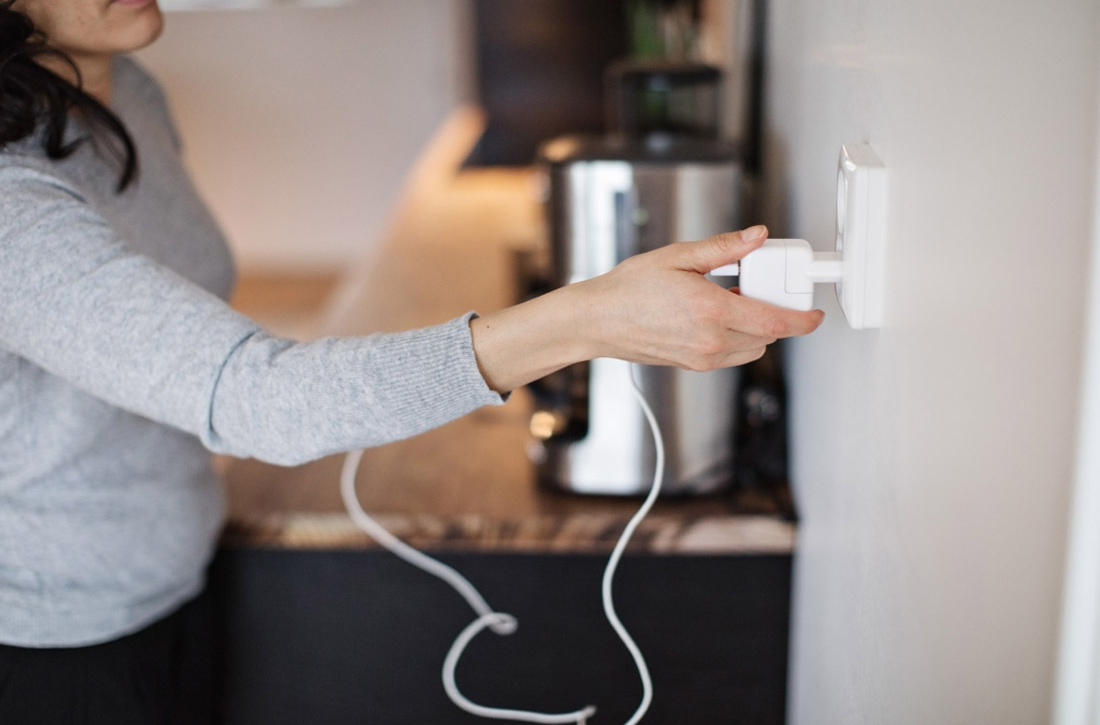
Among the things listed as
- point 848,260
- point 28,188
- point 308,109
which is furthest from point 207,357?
point 308,109

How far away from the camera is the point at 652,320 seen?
596 mm

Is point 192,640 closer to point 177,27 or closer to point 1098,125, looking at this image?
point 1098,125

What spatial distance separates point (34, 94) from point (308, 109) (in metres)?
4.37

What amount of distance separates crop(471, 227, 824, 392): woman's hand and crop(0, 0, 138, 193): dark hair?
43 cm

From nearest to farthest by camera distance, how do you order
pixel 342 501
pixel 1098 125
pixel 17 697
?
pixel 1098 125 → pixel 17 697 → pixel 342 501

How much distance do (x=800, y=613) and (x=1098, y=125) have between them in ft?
2.06

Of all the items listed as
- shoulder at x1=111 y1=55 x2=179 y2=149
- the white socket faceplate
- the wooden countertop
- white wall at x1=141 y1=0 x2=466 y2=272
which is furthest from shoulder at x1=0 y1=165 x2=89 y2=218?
white wall at x1=141 y1=0 x2=466 y2=272

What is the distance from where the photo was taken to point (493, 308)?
1588mm

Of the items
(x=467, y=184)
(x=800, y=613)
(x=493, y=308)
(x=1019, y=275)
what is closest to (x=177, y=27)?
(x=467, y=184)

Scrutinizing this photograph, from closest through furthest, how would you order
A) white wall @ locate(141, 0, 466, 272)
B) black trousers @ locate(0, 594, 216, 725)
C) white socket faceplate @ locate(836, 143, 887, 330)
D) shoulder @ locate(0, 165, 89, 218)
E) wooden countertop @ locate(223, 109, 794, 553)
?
1. white socket faceplate @ locate(836, 143, 887, 330)
2. shoulder @ locate(0, 165, 89, 218)
3. black trousers @ locate(0, 594, 216, 725)
4. wooden countertop @ locate(223, 109, 794, 553)
5. white wall @ locate(141, 0, 466, 272)

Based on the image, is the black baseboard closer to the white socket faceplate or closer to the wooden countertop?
the wooden countertop

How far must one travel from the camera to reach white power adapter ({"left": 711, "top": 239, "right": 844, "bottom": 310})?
0.61 metres

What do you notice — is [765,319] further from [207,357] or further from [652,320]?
[207,357]

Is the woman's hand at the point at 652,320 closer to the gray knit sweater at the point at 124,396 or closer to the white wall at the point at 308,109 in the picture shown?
the gray knit sweater at the point at 124,396
